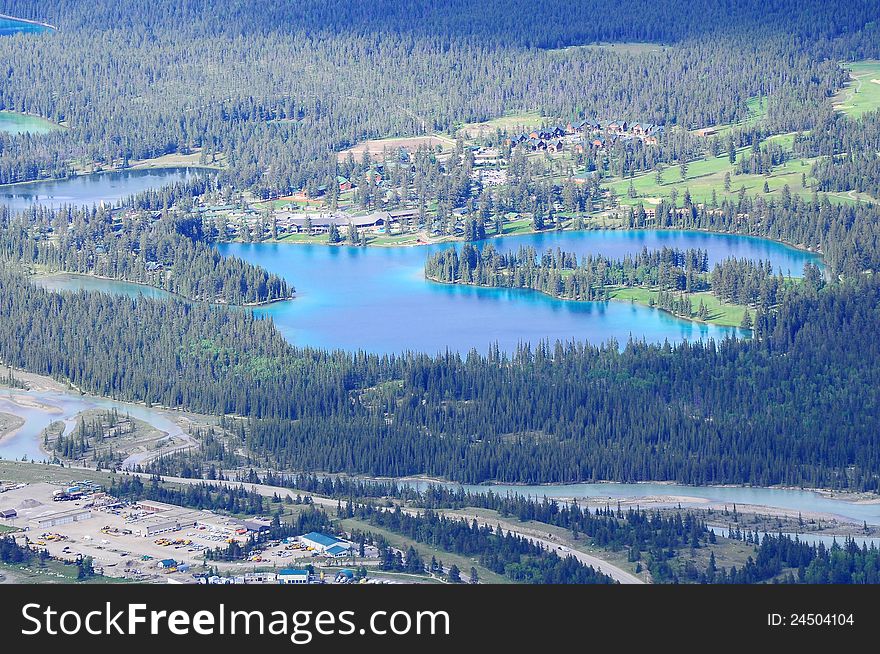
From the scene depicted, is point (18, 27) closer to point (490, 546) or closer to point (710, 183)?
point (710, 183)

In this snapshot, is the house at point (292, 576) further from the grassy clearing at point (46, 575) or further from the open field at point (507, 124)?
the open field at point (507, 124)

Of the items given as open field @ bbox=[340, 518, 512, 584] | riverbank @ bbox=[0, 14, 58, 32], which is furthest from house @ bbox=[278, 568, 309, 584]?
riverbank @ bbox=[0, 14, 58, 32]

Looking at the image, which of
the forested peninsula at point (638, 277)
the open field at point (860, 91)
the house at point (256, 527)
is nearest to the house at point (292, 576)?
the house at point (256, 527)

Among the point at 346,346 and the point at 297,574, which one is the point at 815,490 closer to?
the point at 297,574

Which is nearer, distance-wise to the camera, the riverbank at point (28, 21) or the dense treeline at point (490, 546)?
the dense treeline at point (490, 546)

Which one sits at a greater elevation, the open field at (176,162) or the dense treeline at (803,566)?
the open field at (176,162)

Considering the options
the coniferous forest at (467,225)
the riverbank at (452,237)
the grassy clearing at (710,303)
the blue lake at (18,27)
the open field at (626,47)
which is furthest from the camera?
the blue lake at (18,27)

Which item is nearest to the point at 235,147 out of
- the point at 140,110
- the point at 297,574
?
the point at 140,110
